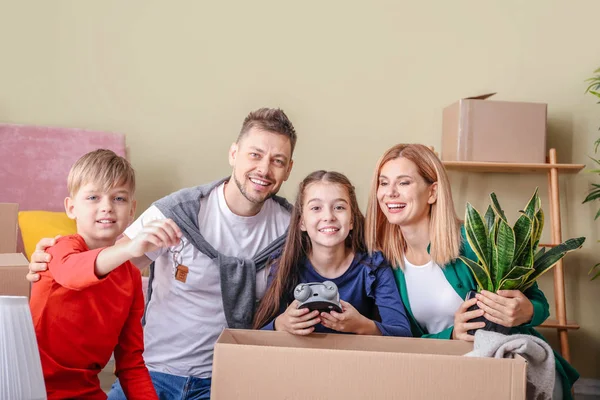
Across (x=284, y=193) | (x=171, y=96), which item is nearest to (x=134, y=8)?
(x=171, y=96)

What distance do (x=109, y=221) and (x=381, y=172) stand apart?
0.83 m

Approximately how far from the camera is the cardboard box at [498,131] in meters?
3.18

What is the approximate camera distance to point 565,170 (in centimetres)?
339

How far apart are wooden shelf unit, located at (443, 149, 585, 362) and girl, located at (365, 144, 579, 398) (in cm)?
134

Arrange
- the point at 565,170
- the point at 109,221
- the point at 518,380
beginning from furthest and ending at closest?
1. the point at 565,170
2. the point at 109,221
3. the point at 518,380

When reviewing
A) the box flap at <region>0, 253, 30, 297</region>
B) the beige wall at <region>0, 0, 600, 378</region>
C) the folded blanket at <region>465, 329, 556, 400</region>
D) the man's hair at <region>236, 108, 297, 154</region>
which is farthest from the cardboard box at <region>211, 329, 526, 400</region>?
the beige wall at <region>0, 0, 600, 378</region>

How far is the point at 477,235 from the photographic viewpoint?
5.01 feet

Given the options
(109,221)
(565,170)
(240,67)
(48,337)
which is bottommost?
(48,337)

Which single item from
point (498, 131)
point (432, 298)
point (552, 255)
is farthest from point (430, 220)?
point (498, 131)

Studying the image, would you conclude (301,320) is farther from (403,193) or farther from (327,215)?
(403,193)

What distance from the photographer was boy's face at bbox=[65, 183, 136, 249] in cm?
148

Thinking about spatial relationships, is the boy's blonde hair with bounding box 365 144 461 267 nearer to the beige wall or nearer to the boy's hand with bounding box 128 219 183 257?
the boy's hand with bounding box 128 219 183 257

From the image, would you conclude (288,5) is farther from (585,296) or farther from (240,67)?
(585,296)

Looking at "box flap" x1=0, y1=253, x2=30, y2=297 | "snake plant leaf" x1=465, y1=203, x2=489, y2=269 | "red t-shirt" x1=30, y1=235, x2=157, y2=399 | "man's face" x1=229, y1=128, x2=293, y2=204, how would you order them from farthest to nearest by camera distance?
"man's face" x1=229, y1=128, x2=293, y2=204, "snake plant leaf" x1=465, y1=203, x2=489, y2=269, "box flap" x1=0, y1=253, x2=30, y2=297, "red t-shirt" x1=30, y1=235, x2=157, y2=399
